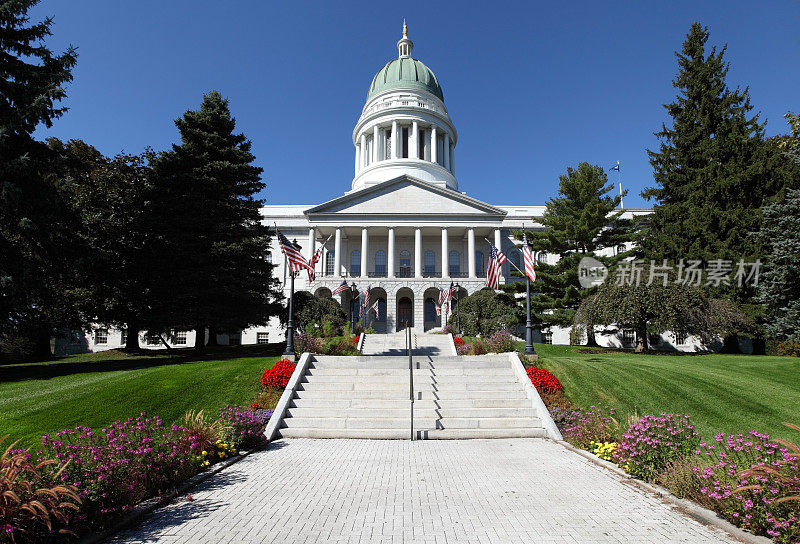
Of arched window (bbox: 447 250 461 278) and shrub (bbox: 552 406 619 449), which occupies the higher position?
arched window (bbox: 447 250 461 278)

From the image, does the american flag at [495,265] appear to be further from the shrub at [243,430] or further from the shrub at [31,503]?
the shrub at [31,503]

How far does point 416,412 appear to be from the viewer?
10664 millimetres

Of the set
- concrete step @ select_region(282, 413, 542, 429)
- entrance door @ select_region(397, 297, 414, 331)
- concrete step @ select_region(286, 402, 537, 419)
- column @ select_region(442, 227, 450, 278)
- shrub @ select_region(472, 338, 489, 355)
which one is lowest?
concrete step @ select_region(282, 413, 542, 429)

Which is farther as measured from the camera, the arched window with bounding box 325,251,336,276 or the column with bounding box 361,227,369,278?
the arched window with bounding box 325,251,336,276

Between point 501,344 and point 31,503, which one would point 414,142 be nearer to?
point 501,344

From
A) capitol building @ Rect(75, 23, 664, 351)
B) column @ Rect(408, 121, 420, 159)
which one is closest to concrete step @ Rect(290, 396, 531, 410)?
capitol building @ Rect(75, 23, 664, 351)

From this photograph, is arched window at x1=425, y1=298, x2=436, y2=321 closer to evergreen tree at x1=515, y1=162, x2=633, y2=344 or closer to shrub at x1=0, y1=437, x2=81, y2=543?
evergreen tree at x1=515, y1=162, x2=633, y2=344

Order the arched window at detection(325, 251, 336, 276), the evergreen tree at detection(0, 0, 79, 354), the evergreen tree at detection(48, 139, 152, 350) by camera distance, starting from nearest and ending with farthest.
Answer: the evergreen tree at detection(0, 0, 79, 354), the evergreen tree at detection(48, 139, 152, 350), the arched window at detection(325, 251, 336, 276)

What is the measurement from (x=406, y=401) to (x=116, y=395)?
7.48 metres

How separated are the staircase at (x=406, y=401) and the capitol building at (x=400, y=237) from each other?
2360cm

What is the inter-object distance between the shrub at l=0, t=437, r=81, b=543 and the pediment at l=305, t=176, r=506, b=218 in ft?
119

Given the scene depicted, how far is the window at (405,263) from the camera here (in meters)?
42.6

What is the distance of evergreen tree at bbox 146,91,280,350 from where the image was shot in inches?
827

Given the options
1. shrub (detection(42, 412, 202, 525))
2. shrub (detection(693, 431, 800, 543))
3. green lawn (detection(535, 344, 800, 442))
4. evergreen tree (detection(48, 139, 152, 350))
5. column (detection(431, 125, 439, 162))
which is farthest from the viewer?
column (detection(431, 125, 439, 162))
